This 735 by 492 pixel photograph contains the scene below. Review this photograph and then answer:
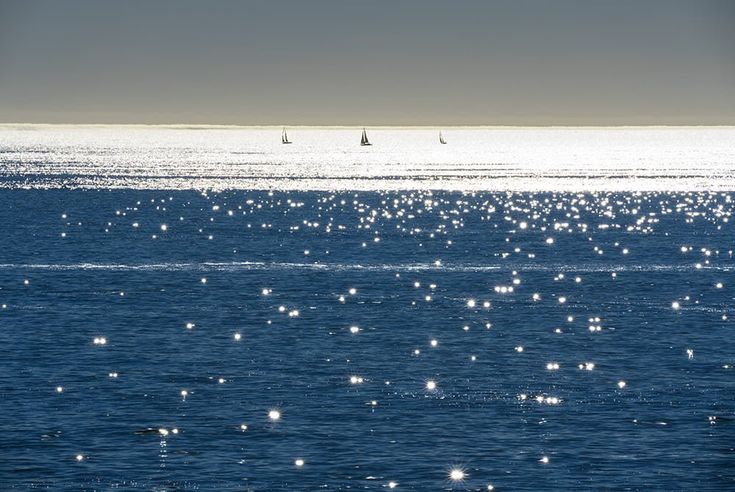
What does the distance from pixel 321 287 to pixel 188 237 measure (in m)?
47.1

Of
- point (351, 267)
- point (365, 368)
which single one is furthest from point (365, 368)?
point (351, 267)

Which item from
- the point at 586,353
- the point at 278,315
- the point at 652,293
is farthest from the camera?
the point at 652,293

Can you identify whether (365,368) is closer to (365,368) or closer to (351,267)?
(365,368)

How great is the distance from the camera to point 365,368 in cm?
5691

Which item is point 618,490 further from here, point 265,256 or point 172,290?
point 265,256

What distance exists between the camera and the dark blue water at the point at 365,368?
4094cm

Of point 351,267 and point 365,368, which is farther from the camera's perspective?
point 351,267

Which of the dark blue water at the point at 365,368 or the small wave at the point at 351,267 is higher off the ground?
the dark blue water at the point at 365,368

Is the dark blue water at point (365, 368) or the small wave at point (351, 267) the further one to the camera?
the small wave at point (351, 267)

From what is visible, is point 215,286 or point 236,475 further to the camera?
point 215,286

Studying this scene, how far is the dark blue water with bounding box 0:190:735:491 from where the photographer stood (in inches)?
1612

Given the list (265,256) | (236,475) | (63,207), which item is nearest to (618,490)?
(236,475)

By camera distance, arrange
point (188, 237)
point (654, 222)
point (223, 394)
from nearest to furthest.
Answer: point (223, 394), point (188, 237), point (654, 222)

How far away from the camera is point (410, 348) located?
2475 inches
